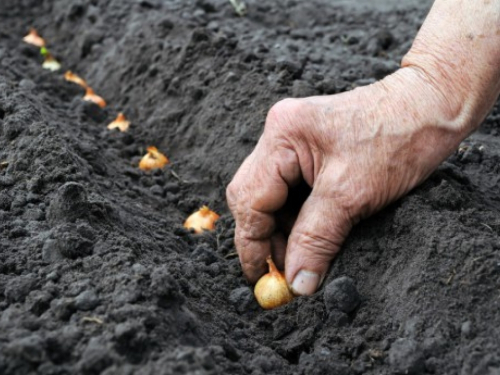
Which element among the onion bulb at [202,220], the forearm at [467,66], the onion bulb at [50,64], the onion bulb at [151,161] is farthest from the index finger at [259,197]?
the onion bulb at [50,64]

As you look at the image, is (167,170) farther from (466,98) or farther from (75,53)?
(75,53)

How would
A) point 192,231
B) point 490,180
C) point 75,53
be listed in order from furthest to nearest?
1. point 75,53
2. point 192,231
3. point 490,180

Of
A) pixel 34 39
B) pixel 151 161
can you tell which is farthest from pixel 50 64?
pixel 151 161

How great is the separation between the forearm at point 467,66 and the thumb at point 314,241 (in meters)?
0.54

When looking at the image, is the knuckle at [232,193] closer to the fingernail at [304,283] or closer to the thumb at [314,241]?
the thumb at [314,241]

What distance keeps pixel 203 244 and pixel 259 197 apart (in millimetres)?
507

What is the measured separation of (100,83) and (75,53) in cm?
69

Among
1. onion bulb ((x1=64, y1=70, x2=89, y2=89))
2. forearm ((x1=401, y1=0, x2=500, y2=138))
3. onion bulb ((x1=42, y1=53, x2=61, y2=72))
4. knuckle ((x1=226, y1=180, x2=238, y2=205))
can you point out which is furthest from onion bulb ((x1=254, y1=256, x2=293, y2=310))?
onion bulb ((x1=42, y1=53, x2=61, y2=72))

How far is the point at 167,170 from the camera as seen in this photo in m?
4.10

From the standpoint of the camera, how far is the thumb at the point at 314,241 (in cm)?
274

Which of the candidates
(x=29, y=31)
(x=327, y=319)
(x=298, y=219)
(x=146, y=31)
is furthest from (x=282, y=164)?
(x=29, y=31)

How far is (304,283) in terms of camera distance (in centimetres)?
282

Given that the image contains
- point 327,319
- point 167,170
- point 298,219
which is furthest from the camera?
point 167,170

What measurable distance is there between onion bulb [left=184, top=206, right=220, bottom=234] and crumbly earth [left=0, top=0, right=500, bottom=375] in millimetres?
66
